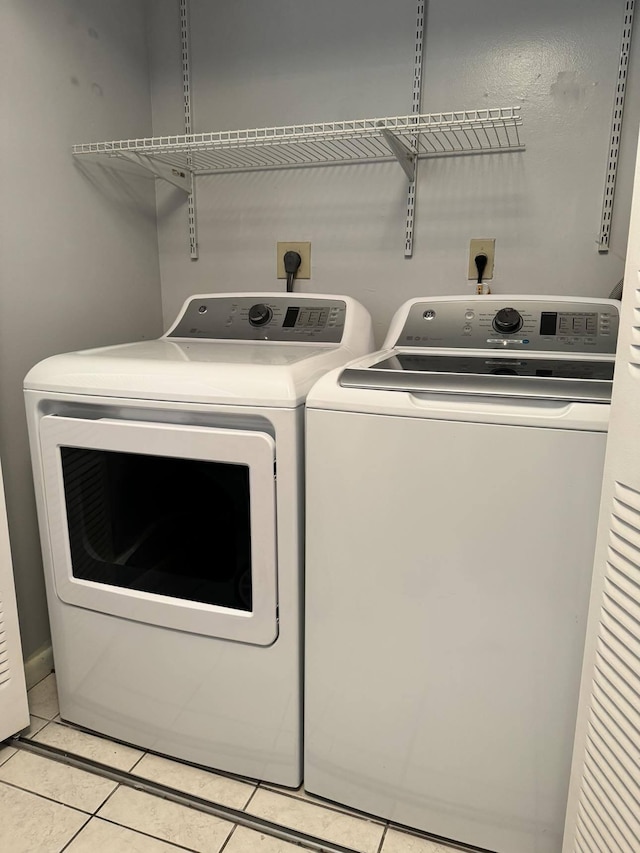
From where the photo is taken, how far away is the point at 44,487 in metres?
1.41

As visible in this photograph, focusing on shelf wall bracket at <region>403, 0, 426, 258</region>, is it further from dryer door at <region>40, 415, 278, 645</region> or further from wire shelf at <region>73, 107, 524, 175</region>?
dryer door at <region>40, 415, 278, 645</region>

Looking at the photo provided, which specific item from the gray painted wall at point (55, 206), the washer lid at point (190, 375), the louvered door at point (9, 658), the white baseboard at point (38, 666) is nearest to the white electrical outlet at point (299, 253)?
the gray painted wall at point (55, 206)

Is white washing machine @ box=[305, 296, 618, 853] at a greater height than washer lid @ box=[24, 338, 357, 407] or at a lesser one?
lesser

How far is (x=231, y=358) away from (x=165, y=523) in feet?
1.38

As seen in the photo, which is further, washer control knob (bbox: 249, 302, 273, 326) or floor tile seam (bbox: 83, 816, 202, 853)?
washer control knob (bbox: 249, 302, 273, 326)

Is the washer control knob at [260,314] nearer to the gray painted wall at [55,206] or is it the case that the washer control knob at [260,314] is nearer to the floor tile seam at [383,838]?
the gray painted wall at [55,206]

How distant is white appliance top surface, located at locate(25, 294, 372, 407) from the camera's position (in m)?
1.20

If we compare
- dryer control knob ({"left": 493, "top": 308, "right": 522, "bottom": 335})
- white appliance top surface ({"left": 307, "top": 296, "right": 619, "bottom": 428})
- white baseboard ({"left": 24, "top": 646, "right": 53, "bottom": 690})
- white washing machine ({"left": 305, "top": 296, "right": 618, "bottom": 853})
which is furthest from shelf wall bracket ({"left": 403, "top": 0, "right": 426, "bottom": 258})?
white baseboard ({"left": 24, "top": 646, "right": 53, "bottom": 690})

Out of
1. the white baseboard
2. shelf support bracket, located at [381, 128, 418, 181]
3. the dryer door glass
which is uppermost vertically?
shelf support bracket, located at [381, 128, 418, 181]

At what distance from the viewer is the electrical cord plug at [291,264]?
2012mm

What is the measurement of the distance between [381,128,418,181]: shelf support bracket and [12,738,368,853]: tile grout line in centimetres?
170

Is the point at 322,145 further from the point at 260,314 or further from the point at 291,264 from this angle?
the point at 260,314

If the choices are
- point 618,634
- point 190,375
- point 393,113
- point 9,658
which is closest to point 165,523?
point 190,375

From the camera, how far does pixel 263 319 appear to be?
176cm
